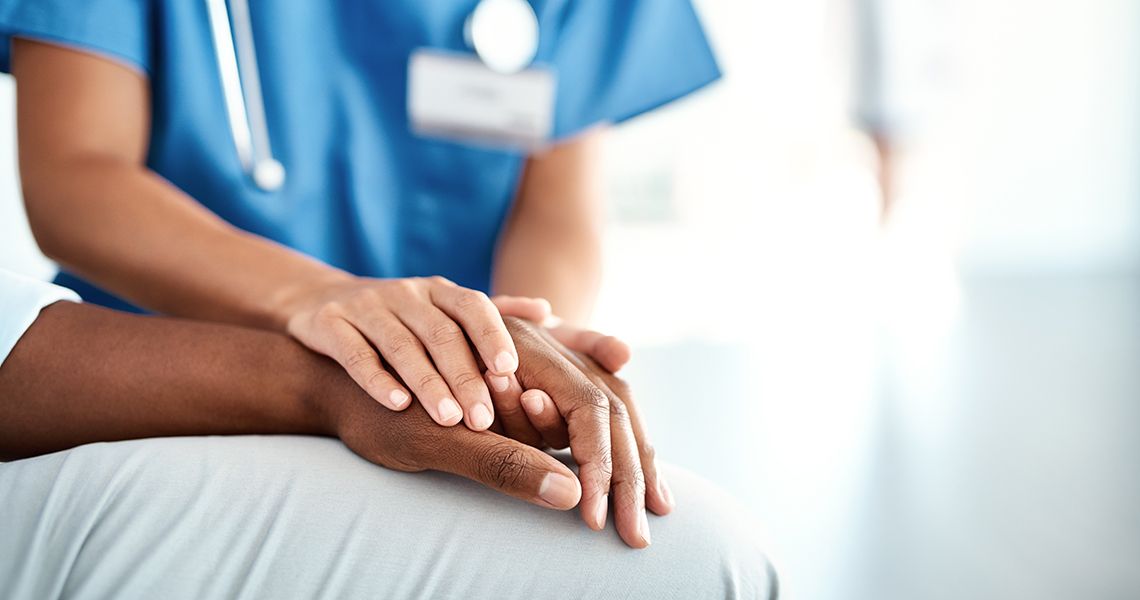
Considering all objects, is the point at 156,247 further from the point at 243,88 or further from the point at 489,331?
the point at 489,331

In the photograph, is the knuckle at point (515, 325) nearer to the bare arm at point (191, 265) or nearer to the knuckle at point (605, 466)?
the bare arm at point (191, 265)

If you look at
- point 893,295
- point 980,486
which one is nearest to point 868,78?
point 893,295

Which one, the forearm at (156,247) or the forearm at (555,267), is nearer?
the forearm at (156,247)

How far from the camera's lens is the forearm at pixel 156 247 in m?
0.82

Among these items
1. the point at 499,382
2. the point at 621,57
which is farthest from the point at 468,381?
the point at 621,57

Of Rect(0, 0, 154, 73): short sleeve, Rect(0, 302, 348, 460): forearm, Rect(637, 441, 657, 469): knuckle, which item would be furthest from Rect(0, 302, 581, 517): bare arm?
Rect(0, 0, 154, 73): short sleeve

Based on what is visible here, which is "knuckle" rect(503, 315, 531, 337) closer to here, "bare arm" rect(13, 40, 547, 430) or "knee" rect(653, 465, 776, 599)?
"bare arm" rect(13, 40, 547, 430)

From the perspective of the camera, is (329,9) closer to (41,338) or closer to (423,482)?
(41,338)

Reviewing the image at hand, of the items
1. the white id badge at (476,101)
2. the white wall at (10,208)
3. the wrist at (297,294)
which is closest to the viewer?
the wrist at (297,294)

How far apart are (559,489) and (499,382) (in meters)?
0.11

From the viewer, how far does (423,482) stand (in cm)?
62

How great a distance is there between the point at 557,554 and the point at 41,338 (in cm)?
39

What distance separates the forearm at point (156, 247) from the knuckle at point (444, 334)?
6.0 inches

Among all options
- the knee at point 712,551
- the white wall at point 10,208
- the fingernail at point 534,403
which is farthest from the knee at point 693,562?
the white wall at point 10,208
